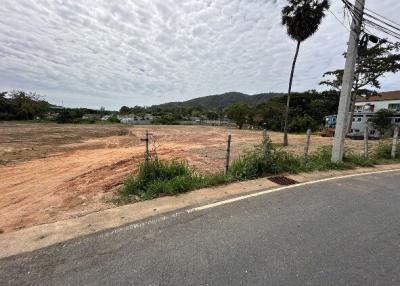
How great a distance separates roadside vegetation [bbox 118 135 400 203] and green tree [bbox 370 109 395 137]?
2302 cm

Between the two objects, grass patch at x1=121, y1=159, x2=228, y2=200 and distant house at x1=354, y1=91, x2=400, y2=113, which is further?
distant house at x1=354, y1=91, x2=400, y2=113

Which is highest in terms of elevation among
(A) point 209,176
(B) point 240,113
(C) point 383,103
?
(C) point 383,103

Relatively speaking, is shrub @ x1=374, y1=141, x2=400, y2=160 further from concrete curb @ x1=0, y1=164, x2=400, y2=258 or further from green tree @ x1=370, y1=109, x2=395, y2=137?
green tree @ x1=370, y1=109, x2=395, y2=137

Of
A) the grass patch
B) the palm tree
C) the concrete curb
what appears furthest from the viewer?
the palm tree

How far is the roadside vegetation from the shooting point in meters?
5.39

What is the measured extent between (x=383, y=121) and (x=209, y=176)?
29265 millimetres

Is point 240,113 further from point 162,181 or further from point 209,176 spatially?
point 162,181

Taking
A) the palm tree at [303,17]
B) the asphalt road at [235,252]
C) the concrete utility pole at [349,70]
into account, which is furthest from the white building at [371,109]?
the asphalt road at [235,252]

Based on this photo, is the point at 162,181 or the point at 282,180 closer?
the point at 162,181

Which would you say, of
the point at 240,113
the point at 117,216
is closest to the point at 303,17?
the point at 117,216

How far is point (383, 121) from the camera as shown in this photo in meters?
27.5

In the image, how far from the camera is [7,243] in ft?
10.8

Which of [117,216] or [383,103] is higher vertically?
[383,103]

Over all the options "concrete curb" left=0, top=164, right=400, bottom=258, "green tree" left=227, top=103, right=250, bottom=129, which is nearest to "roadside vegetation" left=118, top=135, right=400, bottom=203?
"concrete curb" left=0, top=164, right=400, bottom=258
